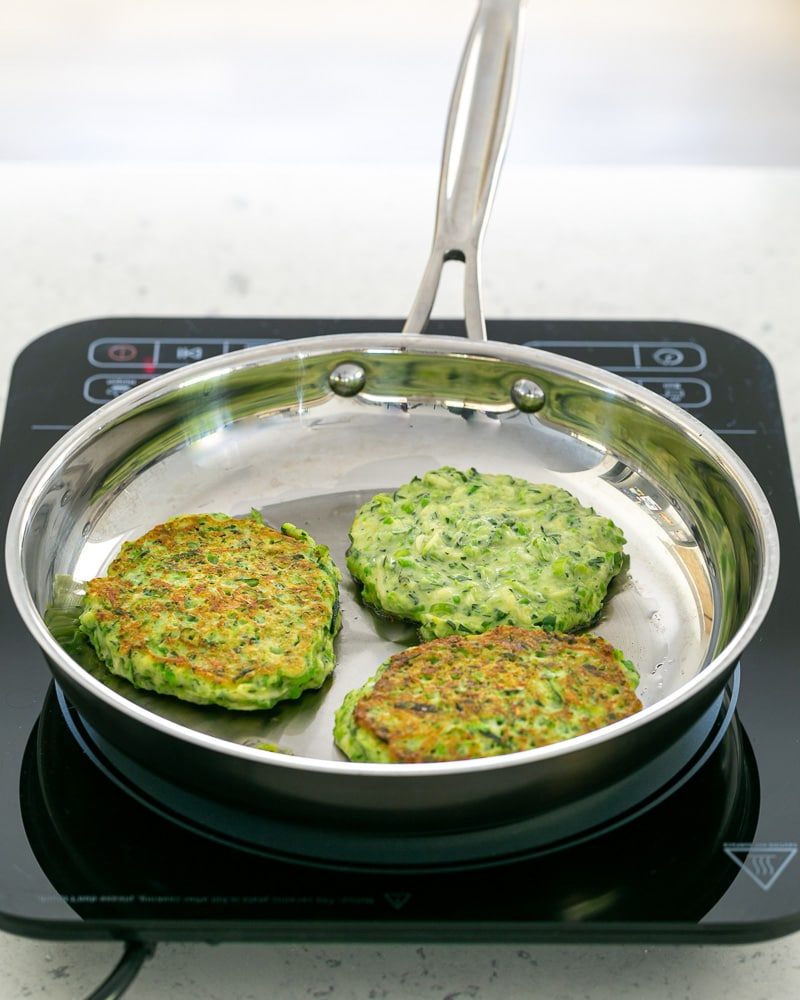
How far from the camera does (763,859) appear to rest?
0.93 meters

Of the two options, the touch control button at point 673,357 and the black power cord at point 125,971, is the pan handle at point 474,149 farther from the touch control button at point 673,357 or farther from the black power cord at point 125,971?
the black power cord at point 125,971

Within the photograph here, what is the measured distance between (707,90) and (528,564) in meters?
1.36

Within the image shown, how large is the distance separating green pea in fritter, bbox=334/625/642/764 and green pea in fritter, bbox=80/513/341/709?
0.07 metres

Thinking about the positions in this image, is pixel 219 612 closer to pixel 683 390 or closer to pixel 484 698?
pixel 484 698

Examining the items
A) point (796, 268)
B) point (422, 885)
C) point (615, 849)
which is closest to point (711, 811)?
point (615, 849)

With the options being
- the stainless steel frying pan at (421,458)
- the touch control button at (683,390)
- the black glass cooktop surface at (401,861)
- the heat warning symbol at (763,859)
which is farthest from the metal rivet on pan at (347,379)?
the heat warning symbol at (763,859)

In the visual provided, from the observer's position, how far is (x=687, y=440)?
121 centimetres

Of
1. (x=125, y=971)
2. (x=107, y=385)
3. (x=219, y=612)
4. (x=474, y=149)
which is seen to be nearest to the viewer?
(x=125, y=971)

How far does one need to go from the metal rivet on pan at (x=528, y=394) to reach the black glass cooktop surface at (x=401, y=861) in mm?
358

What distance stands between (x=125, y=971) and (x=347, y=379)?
675 millimetres

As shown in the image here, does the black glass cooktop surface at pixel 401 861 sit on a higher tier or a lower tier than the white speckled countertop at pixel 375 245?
lower

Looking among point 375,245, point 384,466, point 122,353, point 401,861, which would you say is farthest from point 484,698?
point 375,245

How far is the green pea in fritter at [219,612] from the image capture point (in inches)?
40.5

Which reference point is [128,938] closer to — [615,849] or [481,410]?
[615,849]
